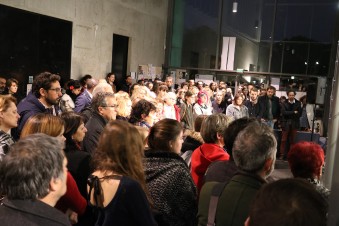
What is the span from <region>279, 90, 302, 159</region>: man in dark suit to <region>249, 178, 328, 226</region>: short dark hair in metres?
7.25

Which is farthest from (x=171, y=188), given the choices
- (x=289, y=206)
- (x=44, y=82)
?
(x=44, y=82)

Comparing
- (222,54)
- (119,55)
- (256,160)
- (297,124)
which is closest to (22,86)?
(119,55)

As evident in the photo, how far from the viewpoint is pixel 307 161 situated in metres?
2.04

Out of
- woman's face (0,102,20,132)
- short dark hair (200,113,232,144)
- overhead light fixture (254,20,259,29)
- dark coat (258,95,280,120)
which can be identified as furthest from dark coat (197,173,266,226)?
overhead light fixture (254,20,259,29)

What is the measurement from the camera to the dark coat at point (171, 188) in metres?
2.12

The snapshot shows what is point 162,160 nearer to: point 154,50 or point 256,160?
point 256,160

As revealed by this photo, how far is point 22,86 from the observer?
284 inches

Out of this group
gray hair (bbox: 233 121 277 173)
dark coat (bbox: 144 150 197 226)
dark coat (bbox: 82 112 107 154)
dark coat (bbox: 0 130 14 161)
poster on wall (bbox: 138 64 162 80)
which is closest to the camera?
gray hair (bbox: 233 121 277 173)

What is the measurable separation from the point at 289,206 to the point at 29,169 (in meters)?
0.94

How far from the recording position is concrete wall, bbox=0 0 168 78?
8.20 m

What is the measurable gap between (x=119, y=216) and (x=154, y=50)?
10.8 meters

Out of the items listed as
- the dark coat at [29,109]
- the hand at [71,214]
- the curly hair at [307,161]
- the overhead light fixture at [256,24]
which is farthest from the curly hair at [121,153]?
the overhead light fixture at [256,24]

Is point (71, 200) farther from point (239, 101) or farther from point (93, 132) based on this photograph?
point (239, 101)

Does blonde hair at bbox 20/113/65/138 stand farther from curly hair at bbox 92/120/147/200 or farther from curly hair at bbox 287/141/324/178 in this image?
curly hair at bbox 287/141/324/178
